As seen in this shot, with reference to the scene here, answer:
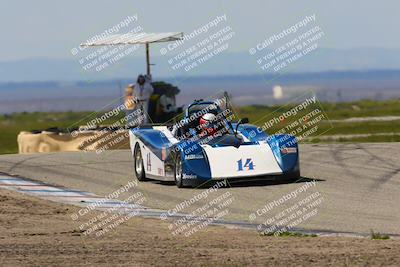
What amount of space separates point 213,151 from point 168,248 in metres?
7.04

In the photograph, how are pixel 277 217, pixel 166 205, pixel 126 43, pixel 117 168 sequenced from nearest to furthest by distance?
pixel 277 217
pixel 166 205
pixel 117 168
pixel 126 43

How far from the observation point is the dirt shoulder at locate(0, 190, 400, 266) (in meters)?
10.5

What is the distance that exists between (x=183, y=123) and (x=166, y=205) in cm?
310

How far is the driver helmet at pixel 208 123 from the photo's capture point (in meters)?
19.1

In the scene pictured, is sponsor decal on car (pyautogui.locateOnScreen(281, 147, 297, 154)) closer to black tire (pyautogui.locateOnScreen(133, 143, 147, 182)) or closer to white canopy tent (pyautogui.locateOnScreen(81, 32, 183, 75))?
black tire (pyautogui.locateOnScreen(133, 143, 147, 182))

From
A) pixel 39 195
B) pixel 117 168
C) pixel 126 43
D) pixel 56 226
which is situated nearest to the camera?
pixel 56 226

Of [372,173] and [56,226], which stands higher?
[56,226]

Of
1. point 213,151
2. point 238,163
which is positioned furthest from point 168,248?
point 213,151

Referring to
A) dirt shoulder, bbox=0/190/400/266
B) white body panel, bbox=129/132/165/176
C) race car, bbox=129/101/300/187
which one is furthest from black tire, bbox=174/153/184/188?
dirt shoulder, bbox=0/190/400/266

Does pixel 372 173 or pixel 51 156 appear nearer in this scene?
pixel 372 173

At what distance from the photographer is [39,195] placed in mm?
18234

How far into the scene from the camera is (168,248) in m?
11.5

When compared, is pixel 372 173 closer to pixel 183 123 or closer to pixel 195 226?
pixel 183 123

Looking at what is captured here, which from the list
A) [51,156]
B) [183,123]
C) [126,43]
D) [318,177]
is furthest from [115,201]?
[126,43]
